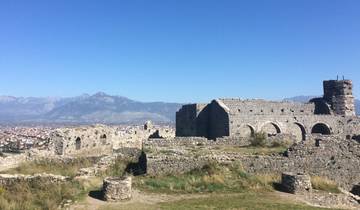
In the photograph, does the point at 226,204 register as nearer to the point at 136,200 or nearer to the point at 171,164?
the point at 136,200

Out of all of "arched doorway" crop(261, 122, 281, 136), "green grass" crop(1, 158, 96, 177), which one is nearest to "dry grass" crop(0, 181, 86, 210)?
"green grass" crop(1, 158, 96, 177)

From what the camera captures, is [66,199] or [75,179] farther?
[75,179]

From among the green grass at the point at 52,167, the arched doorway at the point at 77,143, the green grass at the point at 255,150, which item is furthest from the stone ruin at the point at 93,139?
the green grass at the point at 255,150

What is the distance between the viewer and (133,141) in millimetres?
41156

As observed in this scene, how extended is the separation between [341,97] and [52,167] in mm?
25993

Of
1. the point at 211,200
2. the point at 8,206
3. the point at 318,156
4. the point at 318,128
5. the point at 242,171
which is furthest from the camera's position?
the point at 318,128

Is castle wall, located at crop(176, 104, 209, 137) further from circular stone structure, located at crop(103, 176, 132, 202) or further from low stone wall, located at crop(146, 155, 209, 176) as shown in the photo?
circular stone structure, located at crop(103, 176, 132, 202)

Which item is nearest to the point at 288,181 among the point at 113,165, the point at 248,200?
the point at 248,200

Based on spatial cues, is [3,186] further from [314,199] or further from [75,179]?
[314,199]

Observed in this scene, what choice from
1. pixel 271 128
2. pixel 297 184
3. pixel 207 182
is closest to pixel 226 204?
pixel 207 182

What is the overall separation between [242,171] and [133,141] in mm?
22591

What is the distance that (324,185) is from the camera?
1942cm

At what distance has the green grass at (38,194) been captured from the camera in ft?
49.3

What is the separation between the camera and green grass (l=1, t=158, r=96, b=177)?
22.9 meters
